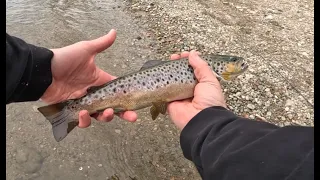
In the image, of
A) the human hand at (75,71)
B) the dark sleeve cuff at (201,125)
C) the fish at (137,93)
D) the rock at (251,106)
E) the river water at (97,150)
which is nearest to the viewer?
the dark sleeve cuff at (201,125)

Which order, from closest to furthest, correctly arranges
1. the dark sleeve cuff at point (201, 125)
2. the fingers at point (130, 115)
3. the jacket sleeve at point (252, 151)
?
the jacket sleeve at point (252, 151), the dark sleeve cuff at point (201, 125), the fingers at point (130, 115)

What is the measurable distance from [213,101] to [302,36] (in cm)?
478

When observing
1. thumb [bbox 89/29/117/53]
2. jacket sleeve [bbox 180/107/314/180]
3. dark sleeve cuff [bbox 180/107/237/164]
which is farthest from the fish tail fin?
jacket sleeve [bbox 180/107/314/180]

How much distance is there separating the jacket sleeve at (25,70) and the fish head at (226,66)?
1855mm

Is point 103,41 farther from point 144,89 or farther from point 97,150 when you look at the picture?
point 97,150

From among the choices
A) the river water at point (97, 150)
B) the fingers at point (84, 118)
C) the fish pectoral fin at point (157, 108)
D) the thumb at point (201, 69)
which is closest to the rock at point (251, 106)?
the river water at point (97, 150)

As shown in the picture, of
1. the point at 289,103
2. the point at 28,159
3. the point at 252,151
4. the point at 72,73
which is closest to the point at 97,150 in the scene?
the point at 28,159

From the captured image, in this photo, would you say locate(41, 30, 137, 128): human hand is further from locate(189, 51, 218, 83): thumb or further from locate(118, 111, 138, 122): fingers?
locate(189, 51, 218, 83): thumb

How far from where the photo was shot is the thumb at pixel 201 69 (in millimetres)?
3765

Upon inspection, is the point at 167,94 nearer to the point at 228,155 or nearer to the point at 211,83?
the point at 211,83

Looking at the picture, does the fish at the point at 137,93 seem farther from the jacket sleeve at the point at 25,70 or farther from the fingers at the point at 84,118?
the jacket sleeve at the point at 25,70

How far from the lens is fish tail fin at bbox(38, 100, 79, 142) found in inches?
142

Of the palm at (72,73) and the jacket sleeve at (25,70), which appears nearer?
the jacket sleeve at (25,70)

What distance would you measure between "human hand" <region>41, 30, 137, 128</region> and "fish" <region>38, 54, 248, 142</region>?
150 millimetres
